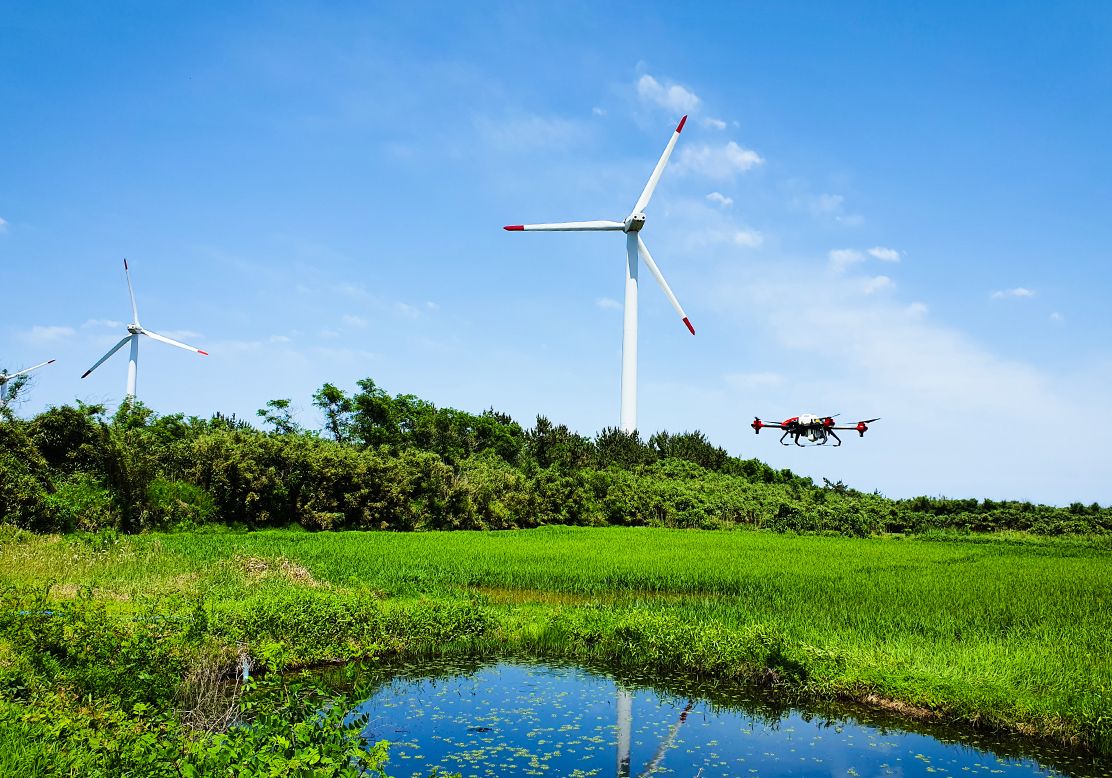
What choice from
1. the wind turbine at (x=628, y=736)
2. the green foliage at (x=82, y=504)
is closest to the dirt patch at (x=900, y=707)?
the wind turbine at (x=628, y=736)

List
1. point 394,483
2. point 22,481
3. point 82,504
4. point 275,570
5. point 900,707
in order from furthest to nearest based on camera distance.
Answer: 1. point 394,483
2. point 82,504
3. point 22,481
4. point 275,570
5. point 900,707

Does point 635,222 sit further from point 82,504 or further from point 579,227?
point 82,504

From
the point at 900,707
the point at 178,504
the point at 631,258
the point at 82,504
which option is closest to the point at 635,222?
the point at 631,258

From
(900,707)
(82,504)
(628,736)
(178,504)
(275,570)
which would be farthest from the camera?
(178,504)

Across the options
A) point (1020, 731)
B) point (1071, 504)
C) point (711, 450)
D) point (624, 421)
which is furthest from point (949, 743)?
point (711, 450)

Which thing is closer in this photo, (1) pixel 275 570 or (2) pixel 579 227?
(1) pixel 275 570

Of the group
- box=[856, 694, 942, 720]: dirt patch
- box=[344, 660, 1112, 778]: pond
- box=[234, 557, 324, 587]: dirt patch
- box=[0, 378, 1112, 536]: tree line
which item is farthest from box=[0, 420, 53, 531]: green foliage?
box=[856, 694, 942, 720]: dirt patch

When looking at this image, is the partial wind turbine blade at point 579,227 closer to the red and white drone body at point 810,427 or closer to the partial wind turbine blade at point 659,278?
the partial wind turbine blade at point 659,278

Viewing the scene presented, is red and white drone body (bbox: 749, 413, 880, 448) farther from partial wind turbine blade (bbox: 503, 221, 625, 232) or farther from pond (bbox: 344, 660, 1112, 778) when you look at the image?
partial wind turbine blade (bbox: 503, 221, 625, 232)
